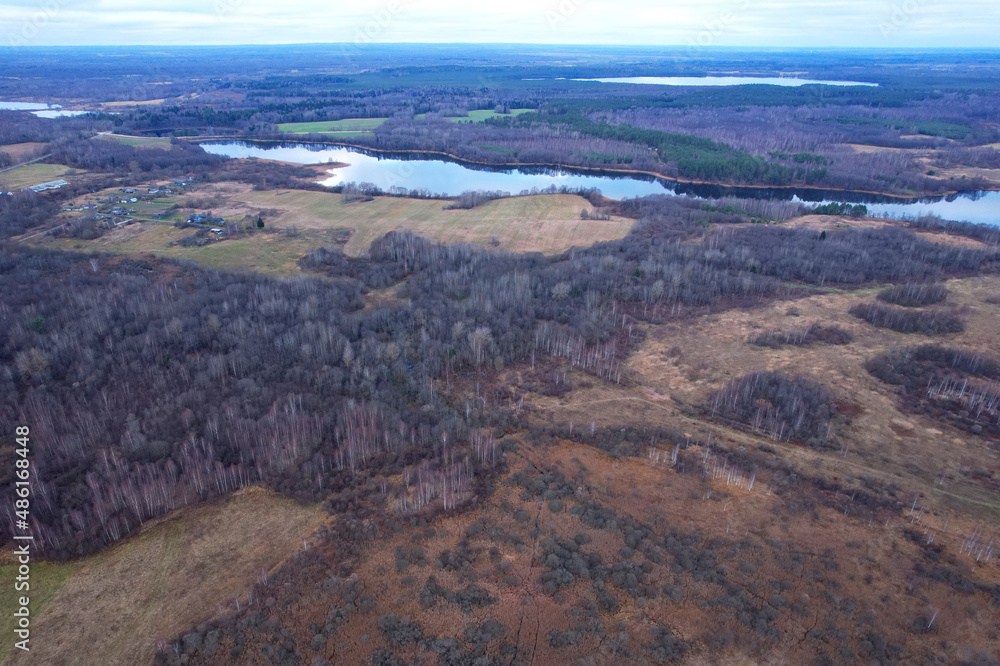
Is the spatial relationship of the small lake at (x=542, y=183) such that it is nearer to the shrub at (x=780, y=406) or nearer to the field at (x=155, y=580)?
the shrub at (x=780, y=406)

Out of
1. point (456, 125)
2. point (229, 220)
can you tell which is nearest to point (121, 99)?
point (456, 125)

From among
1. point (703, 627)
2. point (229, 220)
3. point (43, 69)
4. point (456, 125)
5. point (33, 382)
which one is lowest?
point (703, 627)

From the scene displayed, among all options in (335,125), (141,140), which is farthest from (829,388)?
(335,125)

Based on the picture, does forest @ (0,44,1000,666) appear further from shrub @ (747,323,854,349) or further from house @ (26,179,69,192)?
house @ (26,179,69,192)

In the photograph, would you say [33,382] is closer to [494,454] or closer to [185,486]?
[185,486]

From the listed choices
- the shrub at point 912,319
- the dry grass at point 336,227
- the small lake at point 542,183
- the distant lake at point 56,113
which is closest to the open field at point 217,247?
the dry grass at point 336,227
